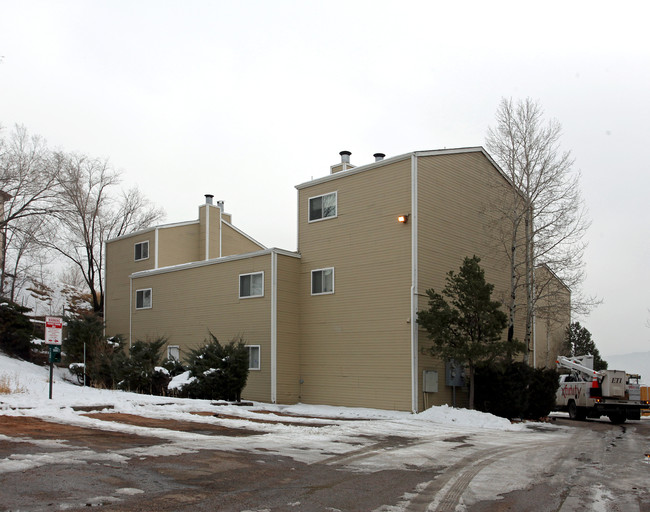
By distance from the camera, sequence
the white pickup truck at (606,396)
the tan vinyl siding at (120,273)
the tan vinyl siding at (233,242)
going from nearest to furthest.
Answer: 1. the white pickup truck at (606,396)
2. the tan vinyl siding at (120,273)
3. the tan vinyl siding at (233,242)

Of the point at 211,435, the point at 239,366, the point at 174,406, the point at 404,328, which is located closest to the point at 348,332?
the point at 404,328

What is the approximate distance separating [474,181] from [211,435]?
15.3 m

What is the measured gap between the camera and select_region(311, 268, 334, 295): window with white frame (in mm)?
23062

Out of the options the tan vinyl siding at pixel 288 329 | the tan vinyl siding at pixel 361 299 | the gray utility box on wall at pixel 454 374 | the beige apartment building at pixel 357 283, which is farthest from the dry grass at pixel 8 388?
the gray utility box on wall at pixel 454 374

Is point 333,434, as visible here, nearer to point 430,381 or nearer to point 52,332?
point 430,381

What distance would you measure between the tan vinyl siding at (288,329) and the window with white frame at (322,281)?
0.77 m

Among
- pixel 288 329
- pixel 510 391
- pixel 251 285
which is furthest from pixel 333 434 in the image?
pixel 251 285

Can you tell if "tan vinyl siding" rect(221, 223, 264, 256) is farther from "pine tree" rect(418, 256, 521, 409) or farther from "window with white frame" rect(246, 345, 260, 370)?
"pine tree" rect(418, 256, 521, 409)

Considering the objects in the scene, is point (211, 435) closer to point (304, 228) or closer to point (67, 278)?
point (304, 228)

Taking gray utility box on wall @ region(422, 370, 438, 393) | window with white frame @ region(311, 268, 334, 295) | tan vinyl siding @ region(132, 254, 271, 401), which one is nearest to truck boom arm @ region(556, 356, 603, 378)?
gray utility box on wall @ region(422, 370, 438, 393)

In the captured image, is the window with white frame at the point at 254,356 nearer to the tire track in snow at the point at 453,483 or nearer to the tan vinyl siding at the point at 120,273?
the tan vinyl siding at the point at 120,273

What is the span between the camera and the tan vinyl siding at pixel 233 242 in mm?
36156

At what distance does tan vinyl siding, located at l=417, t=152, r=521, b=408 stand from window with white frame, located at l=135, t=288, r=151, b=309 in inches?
580

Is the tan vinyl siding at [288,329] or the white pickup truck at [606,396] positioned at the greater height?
the tan vinyl siding at [288,329]
